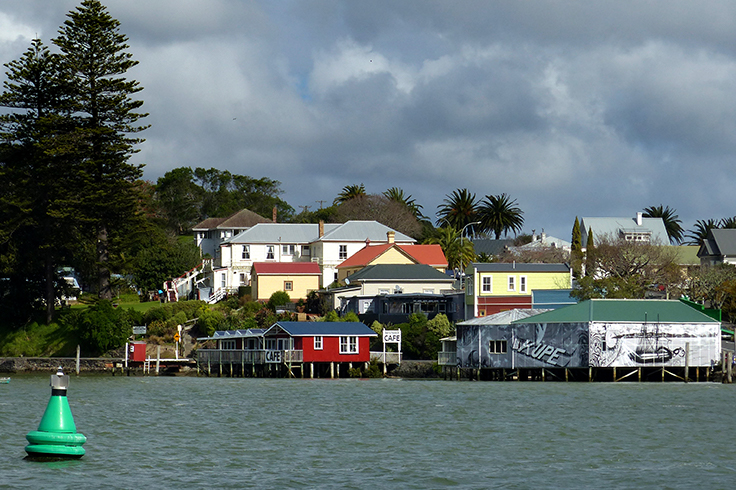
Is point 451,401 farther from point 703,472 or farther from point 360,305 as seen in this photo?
point 360,305

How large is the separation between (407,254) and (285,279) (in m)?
11.0

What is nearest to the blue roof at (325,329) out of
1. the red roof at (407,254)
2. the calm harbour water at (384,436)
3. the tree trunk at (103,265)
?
the calm harbour water at (384,436)

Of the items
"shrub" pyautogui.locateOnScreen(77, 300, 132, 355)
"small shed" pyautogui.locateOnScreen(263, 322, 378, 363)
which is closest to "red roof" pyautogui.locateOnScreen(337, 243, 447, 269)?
"small shed" pyautogui.locateOnScreen(263, 322, 378, 363)

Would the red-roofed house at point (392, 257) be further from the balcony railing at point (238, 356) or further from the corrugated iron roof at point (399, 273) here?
the balcony railing at point (238, 356)

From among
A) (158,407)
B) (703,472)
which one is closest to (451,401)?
(158,407)

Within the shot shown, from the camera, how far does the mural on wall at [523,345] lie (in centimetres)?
5662

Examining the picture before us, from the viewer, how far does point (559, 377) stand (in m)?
59.2

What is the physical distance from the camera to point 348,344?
63.7 meters

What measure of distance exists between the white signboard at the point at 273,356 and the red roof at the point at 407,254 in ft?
70.9

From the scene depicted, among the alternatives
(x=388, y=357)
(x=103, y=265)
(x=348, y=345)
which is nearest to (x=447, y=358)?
(x=388, y=357)

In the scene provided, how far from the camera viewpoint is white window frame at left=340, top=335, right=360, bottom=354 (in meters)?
63.6

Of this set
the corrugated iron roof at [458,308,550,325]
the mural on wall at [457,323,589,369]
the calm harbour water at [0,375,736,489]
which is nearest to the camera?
the calm harbour water at [0,375,736,489]

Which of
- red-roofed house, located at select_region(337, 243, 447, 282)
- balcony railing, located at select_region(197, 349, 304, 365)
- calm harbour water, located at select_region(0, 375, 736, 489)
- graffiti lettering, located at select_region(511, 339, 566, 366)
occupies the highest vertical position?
red-roofed house, located at select_region(337, 243, 447, 282)

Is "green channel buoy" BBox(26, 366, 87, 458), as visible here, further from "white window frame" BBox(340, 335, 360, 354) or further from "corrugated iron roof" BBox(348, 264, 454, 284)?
"corrugated iron roof" BBox(348, 264, 454, 284)
